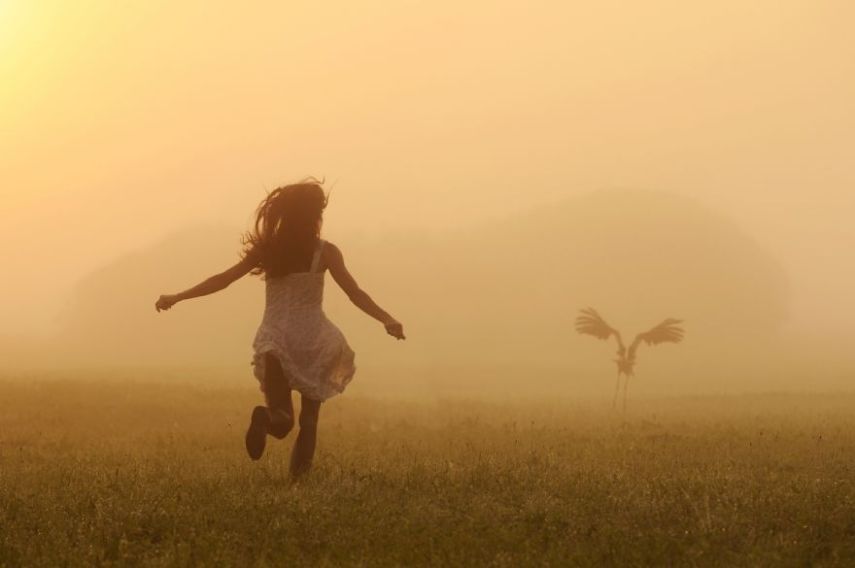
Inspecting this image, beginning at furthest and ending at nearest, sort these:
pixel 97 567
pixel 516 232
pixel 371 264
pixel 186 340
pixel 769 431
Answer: pixel 516 232 < pixel 371 264 < pixel 186 340 < pixel 769 431 < pixel 97 567

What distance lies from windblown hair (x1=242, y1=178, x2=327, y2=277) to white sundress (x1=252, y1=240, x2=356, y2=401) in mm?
108

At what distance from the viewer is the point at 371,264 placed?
107875 mm

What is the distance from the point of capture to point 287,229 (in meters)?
8.05

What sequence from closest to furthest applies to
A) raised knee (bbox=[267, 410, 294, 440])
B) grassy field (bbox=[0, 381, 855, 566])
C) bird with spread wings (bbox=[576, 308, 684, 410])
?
grassy field (bbox=[0, 381, 855, 566]), raised knee (bbox=[267, 410, 294, 440]), bird with spread wings (bbox=[576, 308, 684, 410])

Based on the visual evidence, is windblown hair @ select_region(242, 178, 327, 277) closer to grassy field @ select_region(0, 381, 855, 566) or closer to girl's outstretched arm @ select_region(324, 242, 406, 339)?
girl's outstretched arm @ select_region(324, 242, 406, 339)

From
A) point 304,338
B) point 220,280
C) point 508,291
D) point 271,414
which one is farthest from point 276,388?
point 508,291

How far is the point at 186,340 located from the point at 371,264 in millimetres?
26474

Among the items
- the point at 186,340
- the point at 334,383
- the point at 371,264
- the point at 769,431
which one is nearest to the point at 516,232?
the point at 371,264

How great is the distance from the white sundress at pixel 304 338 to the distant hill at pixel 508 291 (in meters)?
56.3

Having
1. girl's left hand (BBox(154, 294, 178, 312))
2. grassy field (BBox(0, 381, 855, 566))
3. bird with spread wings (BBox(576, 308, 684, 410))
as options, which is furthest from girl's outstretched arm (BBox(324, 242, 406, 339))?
bird with spread wings (BBox(576, 308, 684, 410))

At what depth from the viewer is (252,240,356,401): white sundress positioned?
26.7 ft

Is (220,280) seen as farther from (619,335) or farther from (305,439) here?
(619,335)

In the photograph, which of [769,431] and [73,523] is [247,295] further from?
[73,523]

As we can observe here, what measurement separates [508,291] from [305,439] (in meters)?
88.5
